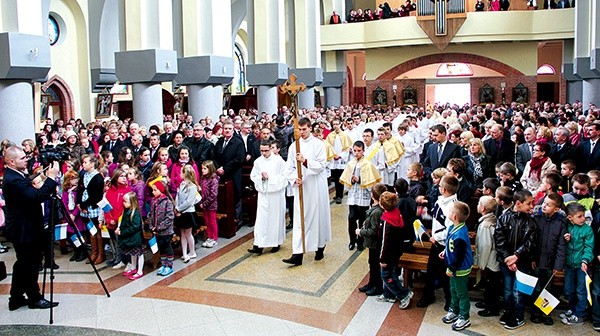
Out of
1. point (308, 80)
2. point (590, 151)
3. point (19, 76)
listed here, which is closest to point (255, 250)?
point (19, 76)

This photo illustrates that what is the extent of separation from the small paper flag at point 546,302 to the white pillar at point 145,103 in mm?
9480

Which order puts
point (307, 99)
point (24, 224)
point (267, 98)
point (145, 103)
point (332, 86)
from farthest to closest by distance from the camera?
point (332, 86)
point (307, 99)
point (267, 98)
point (145, 103)
point (24, 224)

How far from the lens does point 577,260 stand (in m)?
6.29

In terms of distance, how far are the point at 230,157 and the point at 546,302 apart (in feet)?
19.9

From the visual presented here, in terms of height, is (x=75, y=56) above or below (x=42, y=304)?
above

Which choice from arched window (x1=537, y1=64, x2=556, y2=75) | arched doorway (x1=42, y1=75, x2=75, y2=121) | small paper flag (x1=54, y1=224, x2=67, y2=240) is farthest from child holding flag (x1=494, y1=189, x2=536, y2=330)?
arched window (x1=537, y1=64, x2=556, y2=75)

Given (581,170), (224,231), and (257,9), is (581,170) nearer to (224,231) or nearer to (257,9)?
(224,231)

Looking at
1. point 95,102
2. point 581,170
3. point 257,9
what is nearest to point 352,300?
point 581,170

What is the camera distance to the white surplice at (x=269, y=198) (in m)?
9.20

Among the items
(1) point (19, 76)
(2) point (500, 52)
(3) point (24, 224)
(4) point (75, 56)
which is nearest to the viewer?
(3) point (24, 224)

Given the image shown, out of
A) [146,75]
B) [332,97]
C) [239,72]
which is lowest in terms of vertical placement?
[146,75]

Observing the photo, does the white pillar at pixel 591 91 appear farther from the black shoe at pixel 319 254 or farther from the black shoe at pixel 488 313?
the black shoe at pixel 488 313

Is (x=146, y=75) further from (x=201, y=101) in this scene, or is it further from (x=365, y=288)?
(x=365, y=288)

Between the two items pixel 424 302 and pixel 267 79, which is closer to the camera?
pixel 424 302
